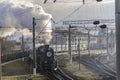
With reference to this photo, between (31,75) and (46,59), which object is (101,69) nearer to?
(46,59)

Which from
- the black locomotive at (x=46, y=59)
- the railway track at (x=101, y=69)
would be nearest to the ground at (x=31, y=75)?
the railway track at (x=101, y=69)

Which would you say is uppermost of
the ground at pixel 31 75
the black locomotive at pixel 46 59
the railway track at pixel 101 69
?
the black locomotive at pixel 46 59

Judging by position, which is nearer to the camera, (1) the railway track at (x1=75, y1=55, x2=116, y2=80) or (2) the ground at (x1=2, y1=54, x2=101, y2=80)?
(2) the ground at (x1=2, y1=54, x2=101, y2=80)

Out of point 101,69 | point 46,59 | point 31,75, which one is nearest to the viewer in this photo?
point 31,75

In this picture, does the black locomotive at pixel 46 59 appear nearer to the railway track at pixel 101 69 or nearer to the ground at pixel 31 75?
the ground at pixel 31 75

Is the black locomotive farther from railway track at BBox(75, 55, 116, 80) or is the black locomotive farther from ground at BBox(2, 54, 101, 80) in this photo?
railway track at BBox(75, 55, 116, 80)

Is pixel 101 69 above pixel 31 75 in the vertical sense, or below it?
above

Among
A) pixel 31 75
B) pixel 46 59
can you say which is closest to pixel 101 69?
pixel 46 59

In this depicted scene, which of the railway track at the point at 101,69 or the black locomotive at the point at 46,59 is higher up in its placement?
the black locomotive at the point at 46,59

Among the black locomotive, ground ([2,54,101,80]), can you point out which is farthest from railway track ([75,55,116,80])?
the black locomotive

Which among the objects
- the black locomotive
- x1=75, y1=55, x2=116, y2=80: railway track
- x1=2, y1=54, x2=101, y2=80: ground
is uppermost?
the black locomotive

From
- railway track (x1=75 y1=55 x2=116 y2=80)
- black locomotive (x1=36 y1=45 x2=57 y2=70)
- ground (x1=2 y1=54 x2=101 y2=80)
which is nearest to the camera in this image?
ground (x1=2 y1=54 x2=101 y2=80)

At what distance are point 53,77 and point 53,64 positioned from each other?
22.0ft

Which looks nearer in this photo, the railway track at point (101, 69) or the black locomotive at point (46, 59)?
the railway track at point (101, 69)
